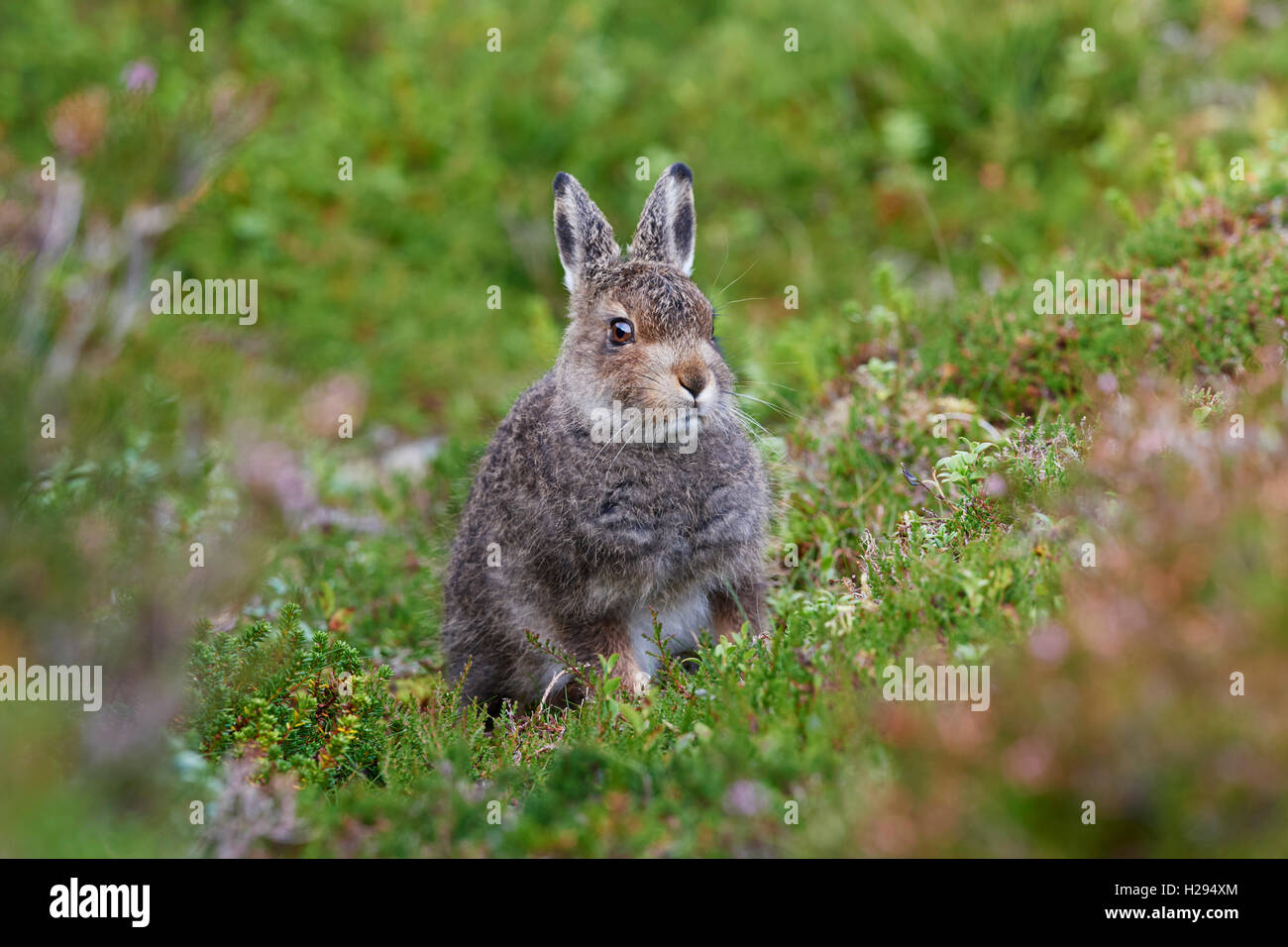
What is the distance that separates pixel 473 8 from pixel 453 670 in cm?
1008

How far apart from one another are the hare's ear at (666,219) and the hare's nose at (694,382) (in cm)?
111

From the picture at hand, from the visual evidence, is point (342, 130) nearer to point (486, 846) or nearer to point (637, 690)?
point (637, 690)

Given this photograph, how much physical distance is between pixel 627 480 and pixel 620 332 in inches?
31.5

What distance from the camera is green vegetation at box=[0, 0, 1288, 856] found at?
4.09 meters

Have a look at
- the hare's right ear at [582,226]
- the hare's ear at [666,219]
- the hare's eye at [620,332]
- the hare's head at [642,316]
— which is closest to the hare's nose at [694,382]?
the hare's head at [642,316]

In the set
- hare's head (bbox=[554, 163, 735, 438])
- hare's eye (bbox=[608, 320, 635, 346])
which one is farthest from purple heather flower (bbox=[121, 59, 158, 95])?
hare's eye (bbox=[608, 320, 635, 346])

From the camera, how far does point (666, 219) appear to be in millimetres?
7742

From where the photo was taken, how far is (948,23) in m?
14.3

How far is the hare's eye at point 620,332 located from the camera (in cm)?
720

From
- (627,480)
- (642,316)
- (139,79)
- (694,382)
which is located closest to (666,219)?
(642,316)

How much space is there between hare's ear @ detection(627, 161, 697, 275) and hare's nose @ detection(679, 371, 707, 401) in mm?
1111

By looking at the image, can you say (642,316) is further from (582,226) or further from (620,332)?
(582,226)

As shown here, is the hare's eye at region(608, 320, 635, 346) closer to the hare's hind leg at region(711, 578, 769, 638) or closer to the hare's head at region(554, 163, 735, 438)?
the hare's head at region(554, 163, 735, 438)
